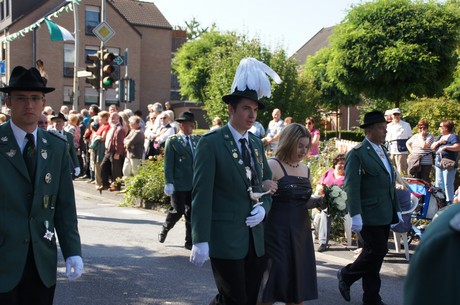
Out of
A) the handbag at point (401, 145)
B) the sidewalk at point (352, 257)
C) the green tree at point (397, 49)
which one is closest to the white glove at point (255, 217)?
the sidewalk at point (352, 257)

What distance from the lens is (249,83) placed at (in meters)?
4.68

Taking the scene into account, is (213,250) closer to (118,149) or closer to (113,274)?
(113,274)

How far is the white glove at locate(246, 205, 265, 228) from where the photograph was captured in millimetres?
4582

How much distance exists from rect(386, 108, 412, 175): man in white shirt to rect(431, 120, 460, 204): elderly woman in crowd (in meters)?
1.21

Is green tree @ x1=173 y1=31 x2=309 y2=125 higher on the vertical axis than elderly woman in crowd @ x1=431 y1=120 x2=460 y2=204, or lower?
higher

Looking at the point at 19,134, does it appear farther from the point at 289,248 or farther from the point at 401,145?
the point at 401,145

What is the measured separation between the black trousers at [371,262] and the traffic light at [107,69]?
11583mm

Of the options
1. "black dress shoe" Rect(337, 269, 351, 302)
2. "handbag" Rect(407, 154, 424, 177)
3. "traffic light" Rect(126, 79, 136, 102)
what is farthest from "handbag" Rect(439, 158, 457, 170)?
"traffic light" Rect(126, 79, 136, 102)

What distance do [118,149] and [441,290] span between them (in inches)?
560

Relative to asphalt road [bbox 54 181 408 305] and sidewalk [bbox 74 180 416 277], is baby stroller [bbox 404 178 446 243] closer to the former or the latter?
sidewalk [bbox 74 180 416 277]

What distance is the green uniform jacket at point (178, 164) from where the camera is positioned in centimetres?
888

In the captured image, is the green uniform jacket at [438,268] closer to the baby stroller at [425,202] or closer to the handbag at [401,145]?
the baby stroller at [425,202]

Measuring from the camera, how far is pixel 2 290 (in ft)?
11.7

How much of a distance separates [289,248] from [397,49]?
18211mm
